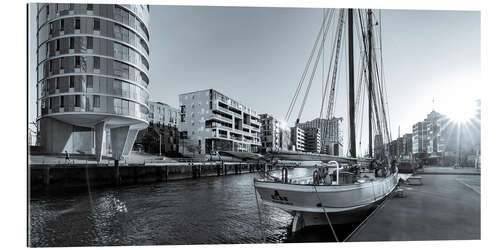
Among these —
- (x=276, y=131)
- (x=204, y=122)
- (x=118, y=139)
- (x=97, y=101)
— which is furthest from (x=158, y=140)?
(x=97, y=101)

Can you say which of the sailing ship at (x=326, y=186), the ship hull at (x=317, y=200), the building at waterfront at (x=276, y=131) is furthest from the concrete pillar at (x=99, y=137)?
the ship hull at (x=317, y=200)

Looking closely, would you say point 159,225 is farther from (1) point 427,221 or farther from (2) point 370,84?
(2) point 370,84

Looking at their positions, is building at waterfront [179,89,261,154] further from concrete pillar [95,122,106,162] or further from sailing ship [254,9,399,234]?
sailing ship [254,9,399,234]

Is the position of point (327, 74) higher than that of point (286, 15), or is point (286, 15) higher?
point (286, 15)

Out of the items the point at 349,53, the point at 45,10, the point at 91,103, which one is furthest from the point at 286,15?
the point at 91,103
